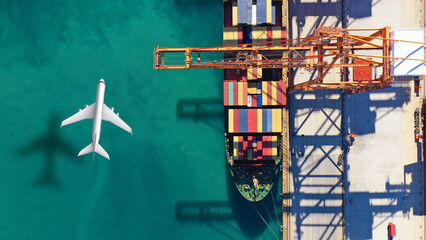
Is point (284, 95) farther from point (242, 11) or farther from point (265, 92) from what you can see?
point (242, 11)

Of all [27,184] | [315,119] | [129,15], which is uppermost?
[129,15]

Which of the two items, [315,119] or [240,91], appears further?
[315,119]

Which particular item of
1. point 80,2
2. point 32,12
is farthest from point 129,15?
point 32,12

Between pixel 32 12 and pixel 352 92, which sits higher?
pixel 32 12

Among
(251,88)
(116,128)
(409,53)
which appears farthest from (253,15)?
(116,128)

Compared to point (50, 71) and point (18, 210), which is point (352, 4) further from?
point (18, 210)

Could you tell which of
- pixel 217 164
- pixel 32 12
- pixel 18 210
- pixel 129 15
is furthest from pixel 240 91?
pixel 18 210
